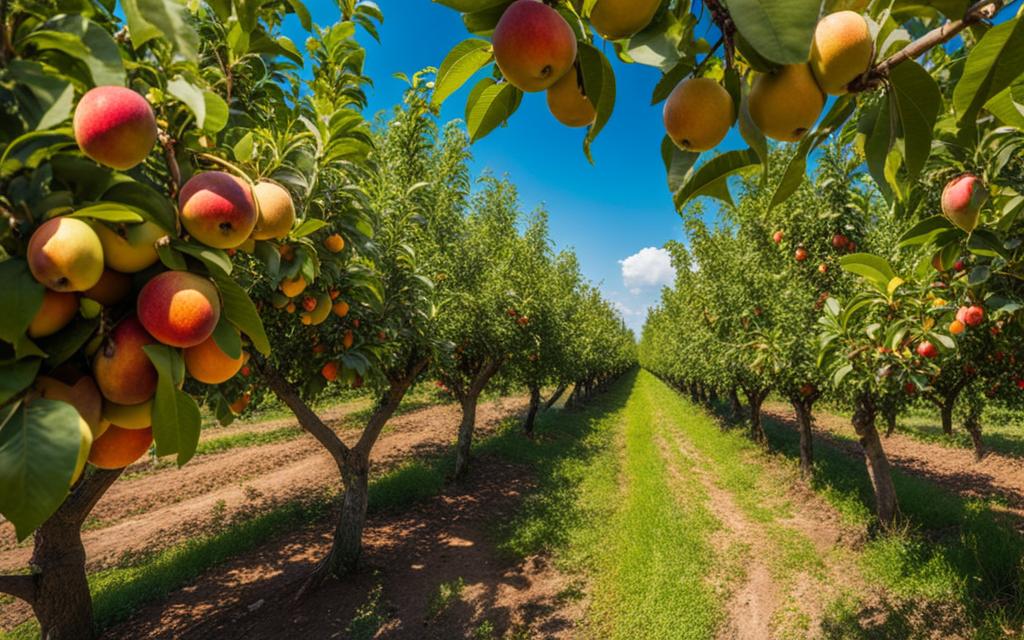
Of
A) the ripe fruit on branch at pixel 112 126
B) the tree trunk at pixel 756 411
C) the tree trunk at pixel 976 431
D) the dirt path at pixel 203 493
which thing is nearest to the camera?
the ripe fruit on branch at pixel 112 126

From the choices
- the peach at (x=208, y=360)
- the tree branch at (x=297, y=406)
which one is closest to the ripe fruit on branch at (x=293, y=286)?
the peach at (x=208, y=360)

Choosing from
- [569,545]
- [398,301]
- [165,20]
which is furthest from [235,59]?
[569,545]

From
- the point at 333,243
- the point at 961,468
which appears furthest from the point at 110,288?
the point at 961,468

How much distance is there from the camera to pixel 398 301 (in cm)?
511

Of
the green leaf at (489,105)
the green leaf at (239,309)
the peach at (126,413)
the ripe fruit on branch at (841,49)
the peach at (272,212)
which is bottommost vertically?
the peach at (126,413)

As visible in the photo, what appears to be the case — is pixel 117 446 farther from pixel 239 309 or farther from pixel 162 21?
pixel 162 21

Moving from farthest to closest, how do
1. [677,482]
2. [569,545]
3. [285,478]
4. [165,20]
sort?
[285,478], [677,482], [569,545], [165,20]

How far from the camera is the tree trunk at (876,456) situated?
24.8 ft

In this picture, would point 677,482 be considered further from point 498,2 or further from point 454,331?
point 498,2

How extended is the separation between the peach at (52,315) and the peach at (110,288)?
44 millimetres

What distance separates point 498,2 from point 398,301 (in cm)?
454

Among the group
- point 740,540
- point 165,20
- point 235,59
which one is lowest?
point 740,540

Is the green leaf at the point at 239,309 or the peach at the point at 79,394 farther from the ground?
the green leaf at the point at 239,309

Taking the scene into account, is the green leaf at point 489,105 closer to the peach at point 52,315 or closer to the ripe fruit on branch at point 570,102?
the ripe fruit on branch at point 570,102
